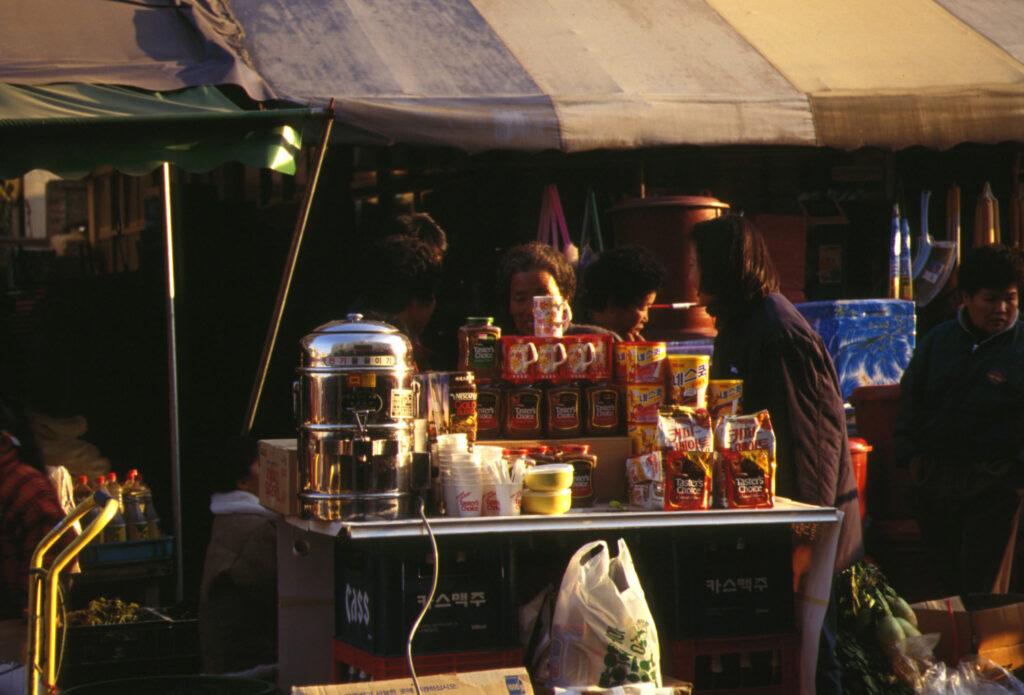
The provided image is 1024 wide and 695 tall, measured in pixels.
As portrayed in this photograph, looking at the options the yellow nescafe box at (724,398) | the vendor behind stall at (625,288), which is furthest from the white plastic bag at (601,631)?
the vendor behind stall at (625,288)

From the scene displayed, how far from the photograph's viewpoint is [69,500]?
6016 mm

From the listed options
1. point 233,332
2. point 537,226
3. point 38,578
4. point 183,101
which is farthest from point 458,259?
point 38,578

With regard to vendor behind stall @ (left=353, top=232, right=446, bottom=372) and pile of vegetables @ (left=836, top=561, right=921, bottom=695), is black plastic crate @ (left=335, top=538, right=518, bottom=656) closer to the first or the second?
vendor behind stall @ (left=353, top=232, right=446, bottom=372)

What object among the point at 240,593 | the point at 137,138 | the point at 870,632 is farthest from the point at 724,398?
the point at 137,138

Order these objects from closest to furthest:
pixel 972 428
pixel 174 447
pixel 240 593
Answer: pixel 240 593
pixel 174 447
pixel 972 428

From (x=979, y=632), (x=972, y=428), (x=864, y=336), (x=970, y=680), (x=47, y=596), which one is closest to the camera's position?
(x=47, y=596)

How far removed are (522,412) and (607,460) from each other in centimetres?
36

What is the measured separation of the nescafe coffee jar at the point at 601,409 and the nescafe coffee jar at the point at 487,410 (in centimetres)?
33

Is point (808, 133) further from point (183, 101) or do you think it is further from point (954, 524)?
point (183, 101)

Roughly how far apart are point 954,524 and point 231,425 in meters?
4.57

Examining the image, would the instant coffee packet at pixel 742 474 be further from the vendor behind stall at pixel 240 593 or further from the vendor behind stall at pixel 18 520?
the vendor behind stall at pixel 18 520

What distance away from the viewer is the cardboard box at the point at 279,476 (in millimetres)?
4211

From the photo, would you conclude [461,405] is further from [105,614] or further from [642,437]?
[105,614]

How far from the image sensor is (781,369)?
4.60m
